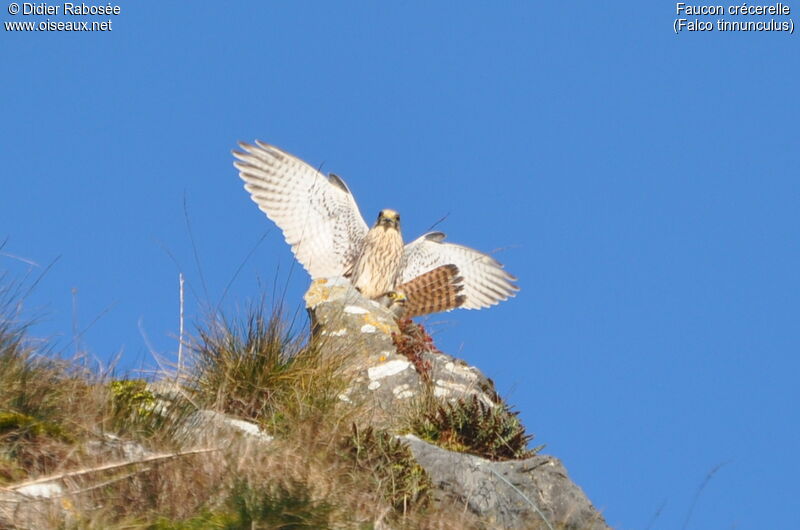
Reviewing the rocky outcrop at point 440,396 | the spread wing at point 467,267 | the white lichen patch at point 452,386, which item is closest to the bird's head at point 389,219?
the spread wing at point 467,267

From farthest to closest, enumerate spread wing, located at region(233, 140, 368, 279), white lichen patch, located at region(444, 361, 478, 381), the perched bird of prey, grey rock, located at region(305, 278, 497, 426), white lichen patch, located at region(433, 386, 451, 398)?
spread wing, located at region(233, 140, 368, 279) → the perched bird of prey → white lichen patch, located at region(444, 361, 478, 381) → grey rock, located at region(305, 278, 497, 426) → white lichen patch, located at region(433, 386, 451, 398)

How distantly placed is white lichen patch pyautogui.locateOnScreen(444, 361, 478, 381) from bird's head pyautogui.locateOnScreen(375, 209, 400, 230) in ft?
15.2

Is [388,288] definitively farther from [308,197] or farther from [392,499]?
[392,499]

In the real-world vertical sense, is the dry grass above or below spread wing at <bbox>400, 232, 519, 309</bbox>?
below

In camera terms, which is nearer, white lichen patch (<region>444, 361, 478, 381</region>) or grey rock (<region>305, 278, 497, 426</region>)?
grey rock (<region>305, 278, 497, 426</region>)

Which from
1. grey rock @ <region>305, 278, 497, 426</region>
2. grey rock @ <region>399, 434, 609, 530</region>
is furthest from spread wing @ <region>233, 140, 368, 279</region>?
grey rock @ <region>399, 434, 609, 530</region>

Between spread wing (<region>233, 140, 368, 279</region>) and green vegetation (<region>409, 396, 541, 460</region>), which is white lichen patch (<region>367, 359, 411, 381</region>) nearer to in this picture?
green vegetation (<region>409, 396, 541, 460</region>)

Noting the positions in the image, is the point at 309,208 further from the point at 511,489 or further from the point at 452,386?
the point at 511,489

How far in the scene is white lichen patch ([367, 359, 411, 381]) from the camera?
9.27 m

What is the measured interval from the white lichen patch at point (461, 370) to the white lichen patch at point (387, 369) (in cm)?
32

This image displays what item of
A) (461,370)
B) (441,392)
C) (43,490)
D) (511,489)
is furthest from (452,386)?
(43,490)

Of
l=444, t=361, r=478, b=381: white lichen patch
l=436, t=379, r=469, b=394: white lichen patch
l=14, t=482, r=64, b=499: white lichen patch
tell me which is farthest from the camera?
l=444, t=361, r=478, b=381: white lichen patch

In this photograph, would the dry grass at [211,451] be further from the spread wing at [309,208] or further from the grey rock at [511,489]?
the spread wing at [309,208]

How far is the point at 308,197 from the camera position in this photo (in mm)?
14328
